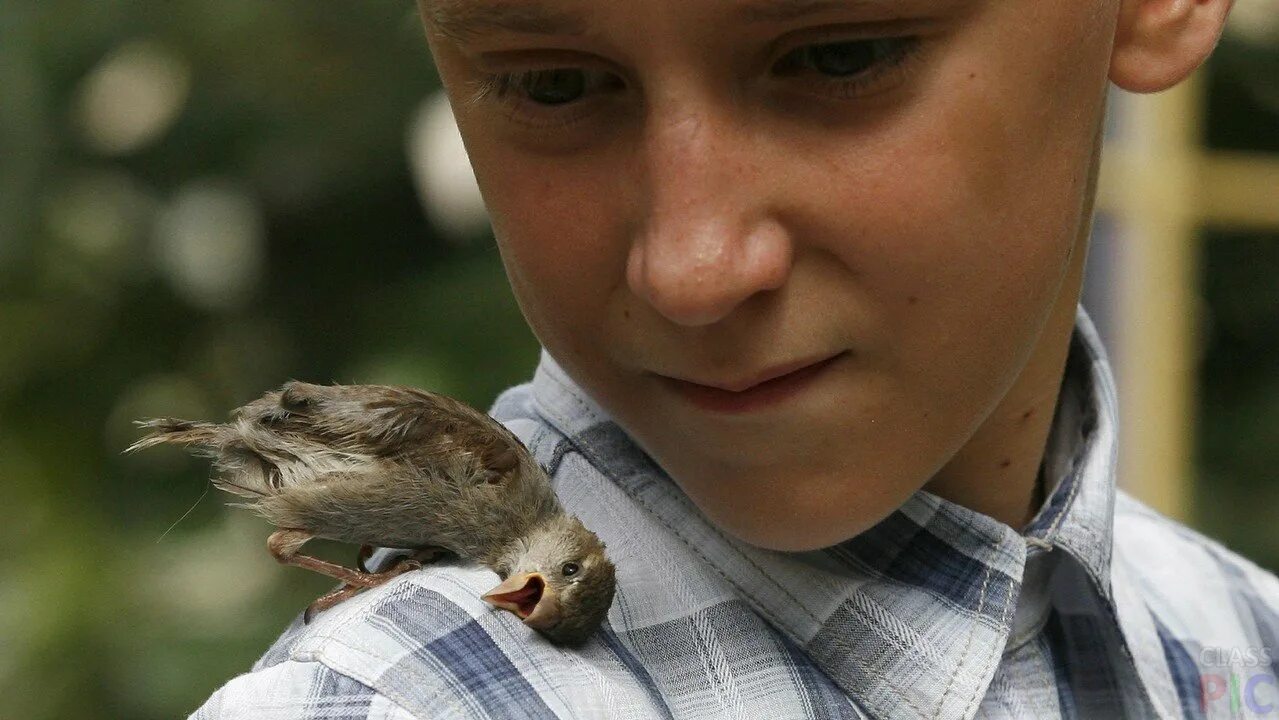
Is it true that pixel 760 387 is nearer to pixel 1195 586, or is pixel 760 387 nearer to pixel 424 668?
pixel 424 668

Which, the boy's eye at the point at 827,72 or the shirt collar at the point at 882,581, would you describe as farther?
the shirt collar at the point at 882,581

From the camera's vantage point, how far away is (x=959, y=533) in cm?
121

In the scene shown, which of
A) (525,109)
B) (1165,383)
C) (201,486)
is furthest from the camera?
(1165,383)

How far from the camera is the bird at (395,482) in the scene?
1.16 meters

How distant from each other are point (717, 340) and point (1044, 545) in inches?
17.7

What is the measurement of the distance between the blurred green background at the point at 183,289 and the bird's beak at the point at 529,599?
5.24 ft

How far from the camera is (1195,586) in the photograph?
1573 mm

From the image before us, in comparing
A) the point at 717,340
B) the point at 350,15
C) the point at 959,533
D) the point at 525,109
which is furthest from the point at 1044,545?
the point at 350,15

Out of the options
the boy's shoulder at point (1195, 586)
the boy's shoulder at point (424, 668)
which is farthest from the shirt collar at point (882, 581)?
the boy's shoulder at point (1195, 586)

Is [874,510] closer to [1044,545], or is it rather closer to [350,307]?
[1044,545]

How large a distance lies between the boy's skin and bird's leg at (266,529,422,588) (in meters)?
0.20

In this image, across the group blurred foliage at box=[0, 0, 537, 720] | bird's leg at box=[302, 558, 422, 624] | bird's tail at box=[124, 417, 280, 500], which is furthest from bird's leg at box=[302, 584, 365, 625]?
blurred foliage at box=[0, 0, 537, 720]

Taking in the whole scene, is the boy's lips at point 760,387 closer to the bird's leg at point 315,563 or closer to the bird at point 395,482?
the bird at point 395,482

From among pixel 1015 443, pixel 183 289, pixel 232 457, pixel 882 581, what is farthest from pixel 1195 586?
pixel 183 289
